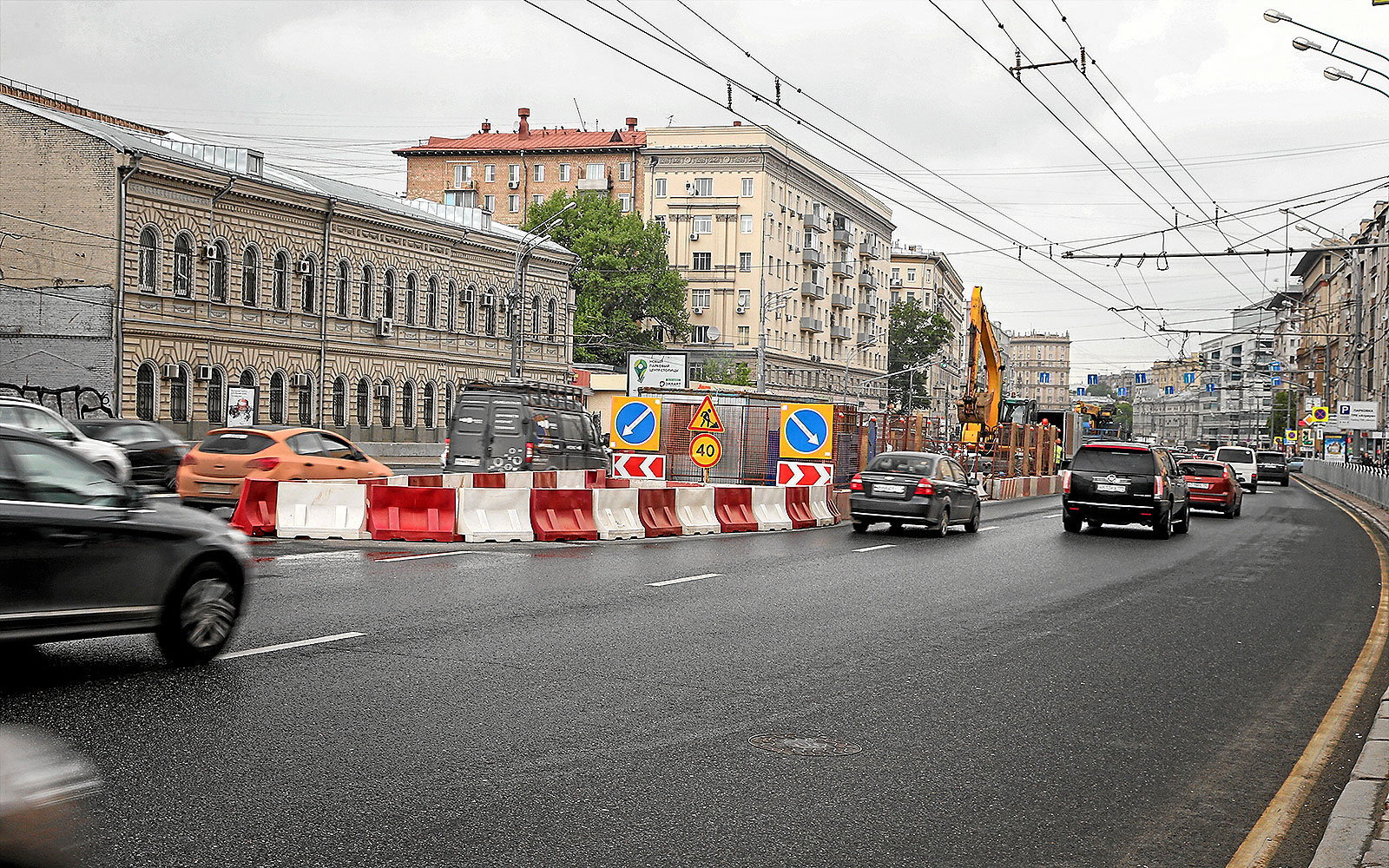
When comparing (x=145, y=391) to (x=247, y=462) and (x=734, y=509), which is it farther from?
(x=734, y=509)

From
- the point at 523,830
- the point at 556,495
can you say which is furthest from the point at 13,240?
the point at 523,830

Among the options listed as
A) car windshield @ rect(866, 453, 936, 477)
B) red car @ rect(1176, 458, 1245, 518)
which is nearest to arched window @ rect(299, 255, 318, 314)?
car windshield @ rect(866, 453, 936, 477)

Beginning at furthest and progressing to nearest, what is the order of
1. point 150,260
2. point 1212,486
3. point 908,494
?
point 150,260 < point 1212,486 < point 908,494

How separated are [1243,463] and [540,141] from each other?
61.5m

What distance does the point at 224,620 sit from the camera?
873 cm

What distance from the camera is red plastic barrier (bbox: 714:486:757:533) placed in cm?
2302

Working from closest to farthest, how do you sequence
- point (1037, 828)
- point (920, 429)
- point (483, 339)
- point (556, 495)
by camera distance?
1. point (1037, 828)
2. point (556, 495)
3. point (920, 429)
4. point (483, 339)

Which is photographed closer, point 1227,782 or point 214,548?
point 1227,782

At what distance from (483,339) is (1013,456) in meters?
23.8

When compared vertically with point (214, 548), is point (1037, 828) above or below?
below

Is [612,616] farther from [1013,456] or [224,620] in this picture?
[1013,456]

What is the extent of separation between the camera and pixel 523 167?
327 ft

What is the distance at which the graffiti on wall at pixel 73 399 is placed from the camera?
39375 mm

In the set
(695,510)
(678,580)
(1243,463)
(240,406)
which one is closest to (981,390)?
(695,510)
